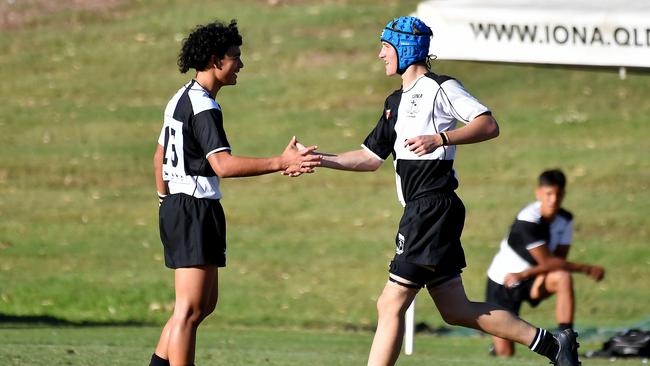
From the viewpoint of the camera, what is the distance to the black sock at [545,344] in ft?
24.3

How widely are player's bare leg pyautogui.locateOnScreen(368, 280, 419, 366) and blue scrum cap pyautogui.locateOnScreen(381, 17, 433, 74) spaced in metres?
1.14

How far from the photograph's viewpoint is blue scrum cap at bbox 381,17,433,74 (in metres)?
7.19

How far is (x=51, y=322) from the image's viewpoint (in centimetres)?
1402

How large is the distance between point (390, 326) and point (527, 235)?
4.38 metres

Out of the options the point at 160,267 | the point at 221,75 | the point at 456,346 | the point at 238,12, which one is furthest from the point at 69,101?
the point at 221,75

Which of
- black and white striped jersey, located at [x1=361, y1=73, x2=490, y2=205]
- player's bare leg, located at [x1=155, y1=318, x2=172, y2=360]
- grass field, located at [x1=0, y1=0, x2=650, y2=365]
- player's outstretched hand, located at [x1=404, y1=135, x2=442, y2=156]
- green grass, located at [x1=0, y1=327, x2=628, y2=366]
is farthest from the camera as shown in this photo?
grass field, located at [x1=0, y1=0, x2=650, y2=365]

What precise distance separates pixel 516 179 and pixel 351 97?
4452 millimetres

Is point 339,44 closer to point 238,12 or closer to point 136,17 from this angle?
point 238,12

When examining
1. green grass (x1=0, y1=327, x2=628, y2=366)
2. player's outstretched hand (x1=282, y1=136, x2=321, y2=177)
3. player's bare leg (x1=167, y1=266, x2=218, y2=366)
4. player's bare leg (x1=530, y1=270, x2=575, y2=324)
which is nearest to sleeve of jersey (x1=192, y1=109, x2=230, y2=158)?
player's outstretched hand (x1=282, y1=136, x2=321, y2=177)

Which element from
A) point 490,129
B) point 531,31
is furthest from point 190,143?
point 531,31

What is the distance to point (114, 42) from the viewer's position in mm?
26688

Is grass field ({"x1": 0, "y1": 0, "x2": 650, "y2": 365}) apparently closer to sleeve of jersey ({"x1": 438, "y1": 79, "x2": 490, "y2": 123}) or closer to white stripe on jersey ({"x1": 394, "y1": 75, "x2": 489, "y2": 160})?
white stripe on jersey ({"x1": 394, "y1": 75, "x2": 489, "y2": 160})

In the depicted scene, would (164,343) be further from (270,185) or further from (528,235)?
(270,185)

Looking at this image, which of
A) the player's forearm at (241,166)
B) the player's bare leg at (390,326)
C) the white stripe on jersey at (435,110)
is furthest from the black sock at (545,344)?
the player's forearm at (241,166)
